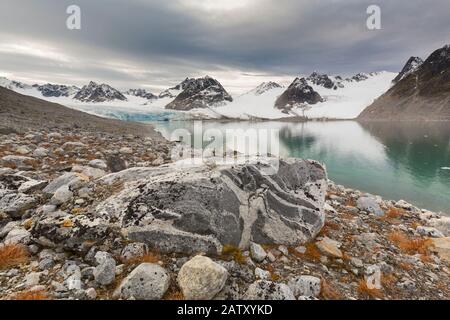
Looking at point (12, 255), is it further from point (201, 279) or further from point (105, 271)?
point (201, 279)

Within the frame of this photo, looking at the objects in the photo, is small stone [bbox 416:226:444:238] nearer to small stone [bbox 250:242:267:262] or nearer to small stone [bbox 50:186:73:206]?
small stone [bbox 250:242:267:262]

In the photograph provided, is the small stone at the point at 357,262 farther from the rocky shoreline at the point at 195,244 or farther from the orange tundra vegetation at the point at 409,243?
the orange tundra vegetation at the point at 409,243

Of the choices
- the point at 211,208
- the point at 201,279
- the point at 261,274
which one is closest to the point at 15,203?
the point at 211,208

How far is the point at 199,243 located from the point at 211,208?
81 centimetres

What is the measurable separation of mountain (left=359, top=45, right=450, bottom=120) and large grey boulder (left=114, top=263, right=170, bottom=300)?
570 ft

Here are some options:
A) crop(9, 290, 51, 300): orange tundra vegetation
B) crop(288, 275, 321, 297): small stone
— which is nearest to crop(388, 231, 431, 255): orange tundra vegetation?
crop(288, 275, 321, 297): small stone

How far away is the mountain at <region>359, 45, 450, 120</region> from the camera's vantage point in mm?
151875

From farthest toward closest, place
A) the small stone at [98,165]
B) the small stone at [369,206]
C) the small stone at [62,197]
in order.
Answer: the small stone at [98,165]
the small stone at [369,206]
the small stone at [62,197]

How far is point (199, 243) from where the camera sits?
6.02 meters

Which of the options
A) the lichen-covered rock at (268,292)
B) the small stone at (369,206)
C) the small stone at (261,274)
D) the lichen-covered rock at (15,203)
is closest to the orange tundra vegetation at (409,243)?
the small stone at (369,206)

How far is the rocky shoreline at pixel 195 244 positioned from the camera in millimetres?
4906

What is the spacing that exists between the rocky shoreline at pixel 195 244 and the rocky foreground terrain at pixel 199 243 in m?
0.02
